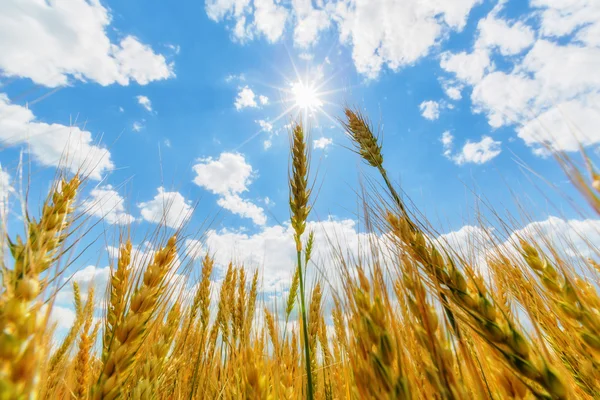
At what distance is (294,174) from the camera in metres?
2.69

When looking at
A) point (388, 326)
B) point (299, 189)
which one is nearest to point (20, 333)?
point (388, 326)

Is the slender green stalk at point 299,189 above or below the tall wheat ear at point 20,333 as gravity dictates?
above

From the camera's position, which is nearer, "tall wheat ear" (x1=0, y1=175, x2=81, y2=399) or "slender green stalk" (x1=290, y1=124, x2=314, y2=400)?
"tall wheat ear" (x1=0, y1=175, x2=81, y2=399)

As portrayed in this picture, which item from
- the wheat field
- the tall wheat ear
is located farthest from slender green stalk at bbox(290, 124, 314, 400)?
the tall wheat ear

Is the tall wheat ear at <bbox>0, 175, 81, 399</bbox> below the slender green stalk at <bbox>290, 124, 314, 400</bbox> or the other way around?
below

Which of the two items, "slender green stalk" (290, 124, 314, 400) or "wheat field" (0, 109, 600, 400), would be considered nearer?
"wheat field" (0, 109, 600, 400)

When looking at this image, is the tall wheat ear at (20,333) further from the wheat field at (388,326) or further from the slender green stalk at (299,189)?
the slender green stalk at (299,189)

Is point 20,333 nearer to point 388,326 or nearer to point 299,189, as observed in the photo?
point 388,326

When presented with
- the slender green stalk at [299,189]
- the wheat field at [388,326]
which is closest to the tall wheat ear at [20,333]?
the wheat field at [388,326]

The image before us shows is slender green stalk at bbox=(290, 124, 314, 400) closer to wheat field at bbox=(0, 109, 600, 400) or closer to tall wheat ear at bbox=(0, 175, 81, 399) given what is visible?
wheat field at bbox=(0, 109, 600, 400)

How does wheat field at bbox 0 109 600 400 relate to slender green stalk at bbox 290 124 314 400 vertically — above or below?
below

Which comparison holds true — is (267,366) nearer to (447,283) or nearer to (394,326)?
(394,326)

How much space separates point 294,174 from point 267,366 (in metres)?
1.51

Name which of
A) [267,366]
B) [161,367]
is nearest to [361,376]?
[267,366]
